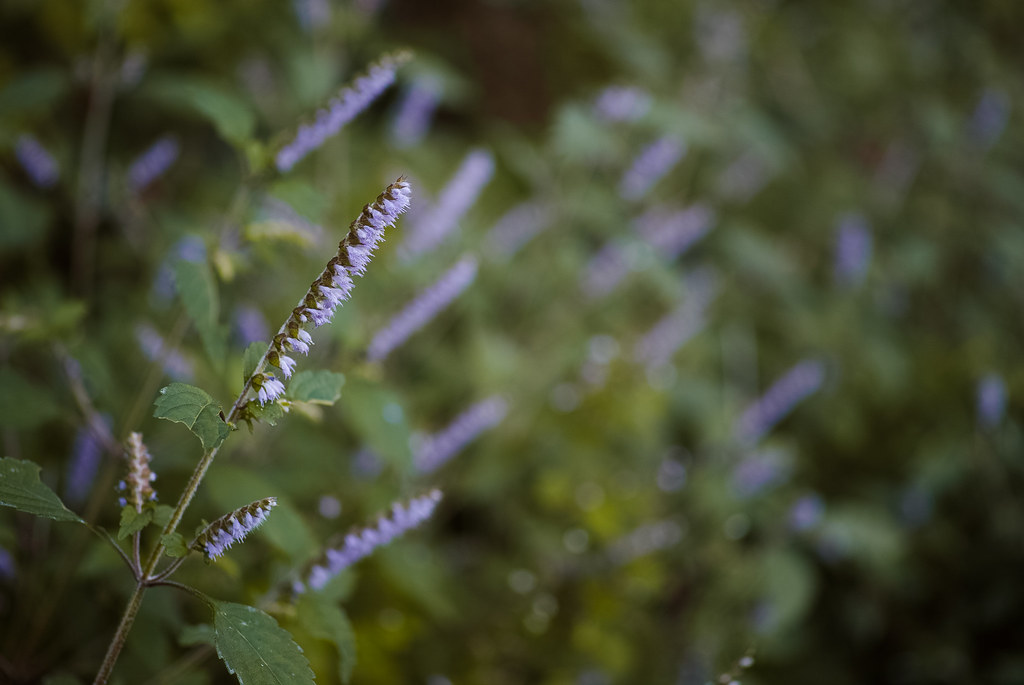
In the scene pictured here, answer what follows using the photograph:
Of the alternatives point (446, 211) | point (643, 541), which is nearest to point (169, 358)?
point (446, 211)

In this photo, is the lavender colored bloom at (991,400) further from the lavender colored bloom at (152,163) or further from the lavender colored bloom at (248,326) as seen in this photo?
the lavender colored bloom at (152,163)

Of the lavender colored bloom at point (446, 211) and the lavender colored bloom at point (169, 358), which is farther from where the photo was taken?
the lavender colored bloom at point (446, 211)

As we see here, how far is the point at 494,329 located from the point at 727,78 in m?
2.64

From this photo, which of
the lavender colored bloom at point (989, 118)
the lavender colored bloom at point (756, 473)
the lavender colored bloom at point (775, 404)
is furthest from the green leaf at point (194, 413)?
the lavender colored bloom at point (989, 118)

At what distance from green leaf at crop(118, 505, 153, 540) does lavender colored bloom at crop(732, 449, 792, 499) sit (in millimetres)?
3104

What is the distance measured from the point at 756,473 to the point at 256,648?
3.02 m

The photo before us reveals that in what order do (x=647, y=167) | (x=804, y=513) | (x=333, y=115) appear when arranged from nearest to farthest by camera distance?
(x=333, y=115), (x=804, y=513), (x=647, y=167)

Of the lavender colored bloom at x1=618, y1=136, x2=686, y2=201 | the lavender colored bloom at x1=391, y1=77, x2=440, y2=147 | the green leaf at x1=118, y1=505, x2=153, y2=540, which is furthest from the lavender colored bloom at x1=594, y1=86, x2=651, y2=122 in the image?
the green leaf at x1=118, y1=505, x2=153, y2=540

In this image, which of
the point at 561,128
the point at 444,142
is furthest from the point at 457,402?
the point at 444,142

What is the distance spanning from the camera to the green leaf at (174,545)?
121 cm

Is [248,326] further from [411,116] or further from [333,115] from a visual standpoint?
[411,116]

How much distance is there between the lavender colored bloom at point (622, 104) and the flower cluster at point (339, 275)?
2202 millimetres

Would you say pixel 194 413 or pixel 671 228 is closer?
pixel 194 413

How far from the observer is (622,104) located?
3.17m
